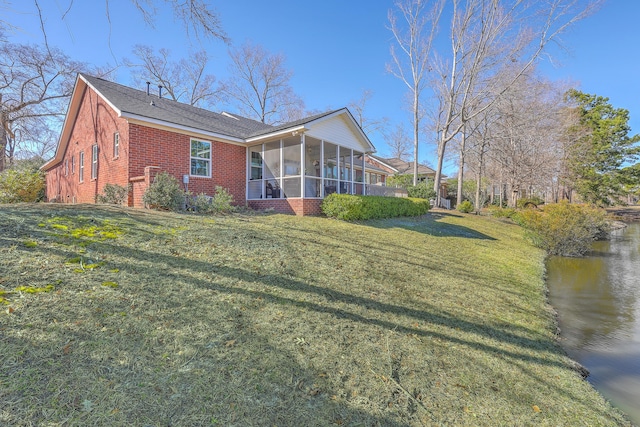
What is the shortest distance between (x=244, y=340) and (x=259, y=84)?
110 feet

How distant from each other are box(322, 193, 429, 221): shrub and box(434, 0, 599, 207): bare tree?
1026 centimetres

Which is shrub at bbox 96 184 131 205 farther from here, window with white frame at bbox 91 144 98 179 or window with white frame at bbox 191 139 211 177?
window with white frame at bbox 91 144 98 179

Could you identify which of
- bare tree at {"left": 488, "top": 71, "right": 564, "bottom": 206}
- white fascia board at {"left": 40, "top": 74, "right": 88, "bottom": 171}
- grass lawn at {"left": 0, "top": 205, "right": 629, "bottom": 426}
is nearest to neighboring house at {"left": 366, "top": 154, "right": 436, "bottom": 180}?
bare tree at {"left": 488, "top": 71, "right": 564, "bottom": 206}

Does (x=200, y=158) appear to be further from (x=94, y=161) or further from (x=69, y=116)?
(x=69, y=116)

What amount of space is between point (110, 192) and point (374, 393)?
1092 centimetres

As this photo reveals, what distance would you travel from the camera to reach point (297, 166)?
14102 mm

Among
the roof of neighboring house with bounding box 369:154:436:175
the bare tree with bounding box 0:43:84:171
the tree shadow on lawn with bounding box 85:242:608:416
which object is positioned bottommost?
the tree shadow on lawn with bounding box 85:242:608:416

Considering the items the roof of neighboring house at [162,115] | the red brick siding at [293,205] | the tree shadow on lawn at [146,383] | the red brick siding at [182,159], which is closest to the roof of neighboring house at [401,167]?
the roof of neighboring house at [162,115]

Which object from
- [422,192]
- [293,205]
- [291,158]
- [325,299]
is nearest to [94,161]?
[291,158]

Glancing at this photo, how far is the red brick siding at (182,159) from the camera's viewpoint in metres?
9.78

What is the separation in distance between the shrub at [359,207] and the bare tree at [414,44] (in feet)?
42.9

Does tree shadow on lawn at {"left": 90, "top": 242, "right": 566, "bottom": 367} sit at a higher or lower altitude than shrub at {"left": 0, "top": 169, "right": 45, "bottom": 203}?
lower

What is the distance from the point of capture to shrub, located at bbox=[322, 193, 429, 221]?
11.0 m

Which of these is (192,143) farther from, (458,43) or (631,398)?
(458,43)
